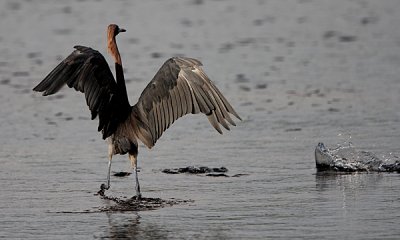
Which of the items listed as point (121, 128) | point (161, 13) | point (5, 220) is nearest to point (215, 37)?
point (161, 13)

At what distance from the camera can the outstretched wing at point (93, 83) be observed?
11.1 m

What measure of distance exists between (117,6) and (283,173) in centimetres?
2090

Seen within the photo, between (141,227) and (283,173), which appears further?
(283,173)

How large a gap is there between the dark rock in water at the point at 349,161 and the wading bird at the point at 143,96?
5.74 feet

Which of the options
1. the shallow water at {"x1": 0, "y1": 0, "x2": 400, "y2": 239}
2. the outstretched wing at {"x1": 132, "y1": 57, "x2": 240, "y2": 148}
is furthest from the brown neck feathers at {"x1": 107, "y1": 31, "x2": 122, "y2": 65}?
the shallow water at {"x1": 0, "y1": 0, "x2": 400, "y2": 239}

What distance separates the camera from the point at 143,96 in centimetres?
1130

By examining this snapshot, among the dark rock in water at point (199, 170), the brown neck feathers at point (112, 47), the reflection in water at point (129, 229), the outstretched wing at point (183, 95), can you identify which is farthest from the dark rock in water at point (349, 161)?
the reflection in water at point (129, 229)

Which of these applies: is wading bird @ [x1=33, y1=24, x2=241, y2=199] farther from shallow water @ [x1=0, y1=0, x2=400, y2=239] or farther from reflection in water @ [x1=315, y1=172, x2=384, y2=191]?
reflection in water @ [x1=315, y1=172, x2=384, y2=191]

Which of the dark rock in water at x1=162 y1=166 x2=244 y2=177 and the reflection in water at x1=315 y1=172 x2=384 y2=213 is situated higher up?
the dark rock in water at x1=162 y1=166 x2=244 y2=177

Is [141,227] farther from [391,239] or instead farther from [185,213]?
Answer: [391,239]

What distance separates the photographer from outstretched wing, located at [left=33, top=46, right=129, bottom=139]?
11141 mm

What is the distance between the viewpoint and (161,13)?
30.5m

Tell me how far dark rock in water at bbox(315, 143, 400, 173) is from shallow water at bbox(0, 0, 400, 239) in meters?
0.18

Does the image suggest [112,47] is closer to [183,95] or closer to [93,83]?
[93,83]
